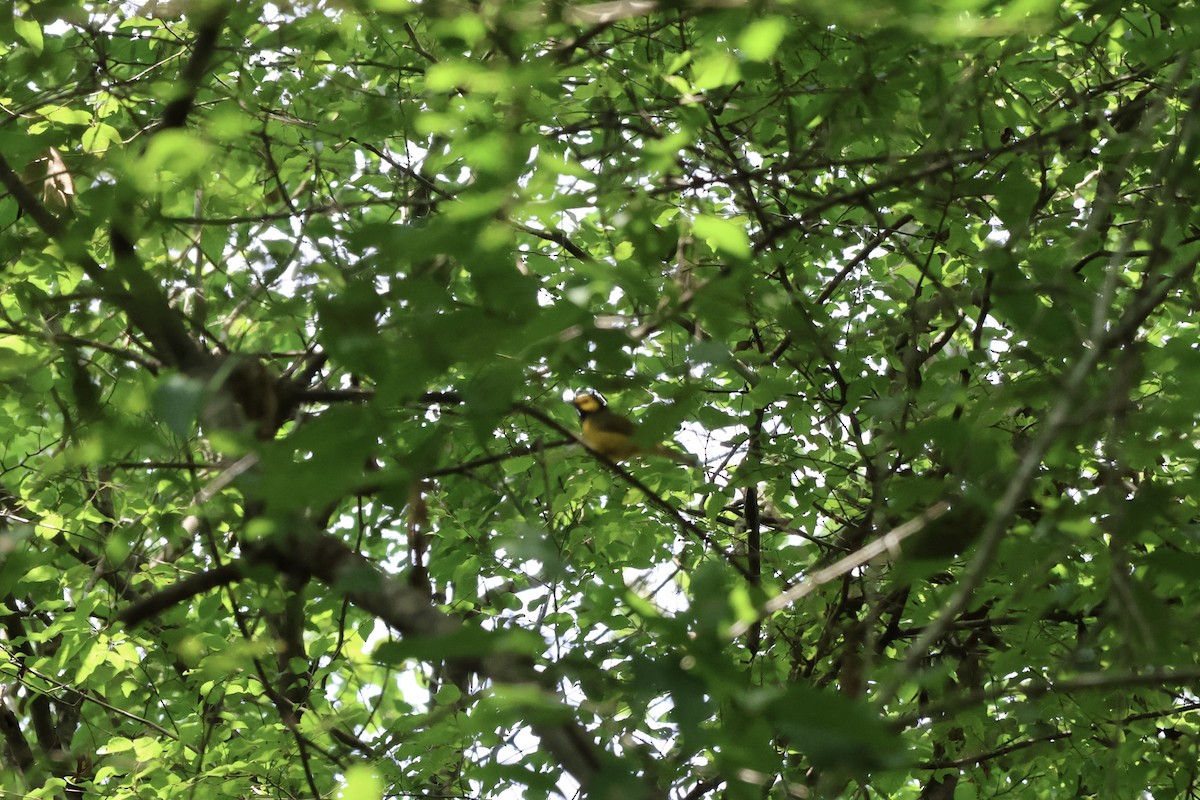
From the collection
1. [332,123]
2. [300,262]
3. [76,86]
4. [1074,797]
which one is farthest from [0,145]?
[1074,797]

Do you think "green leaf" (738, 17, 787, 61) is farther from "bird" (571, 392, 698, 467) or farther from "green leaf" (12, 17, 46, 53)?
"green leaf" (12, 17, 46, 53)

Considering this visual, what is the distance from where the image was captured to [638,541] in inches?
190

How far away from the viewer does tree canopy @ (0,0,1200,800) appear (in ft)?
6.00

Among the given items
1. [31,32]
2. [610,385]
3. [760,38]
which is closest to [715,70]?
[760,38]

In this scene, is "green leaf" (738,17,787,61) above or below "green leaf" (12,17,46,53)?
below

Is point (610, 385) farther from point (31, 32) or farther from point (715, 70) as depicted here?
point (31, 32)

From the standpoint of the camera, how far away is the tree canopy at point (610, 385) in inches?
72.0

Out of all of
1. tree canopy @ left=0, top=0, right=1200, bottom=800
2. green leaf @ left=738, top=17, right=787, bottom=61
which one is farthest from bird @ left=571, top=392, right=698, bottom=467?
green leaf @ left=738, top=17, right=787, bottom=61

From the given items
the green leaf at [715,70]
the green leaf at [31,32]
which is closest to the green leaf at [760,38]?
the green leaf at [715,70]

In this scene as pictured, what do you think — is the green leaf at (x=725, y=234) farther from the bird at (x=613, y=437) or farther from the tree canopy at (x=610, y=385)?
the bird at (x=613, y=437)

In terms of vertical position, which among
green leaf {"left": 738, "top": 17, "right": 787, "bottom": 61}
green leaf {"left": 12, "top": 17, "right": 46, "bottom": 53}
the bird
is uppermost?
green leaf {"left": 12, "top": 17, "right": 46, "bottom": 53}

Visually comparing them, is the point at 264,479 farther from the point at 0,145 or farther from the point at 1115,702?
the point at 1115,702

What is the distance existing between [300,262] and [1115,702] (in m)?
2.92

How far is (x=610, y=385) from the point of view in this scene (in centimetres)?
208
